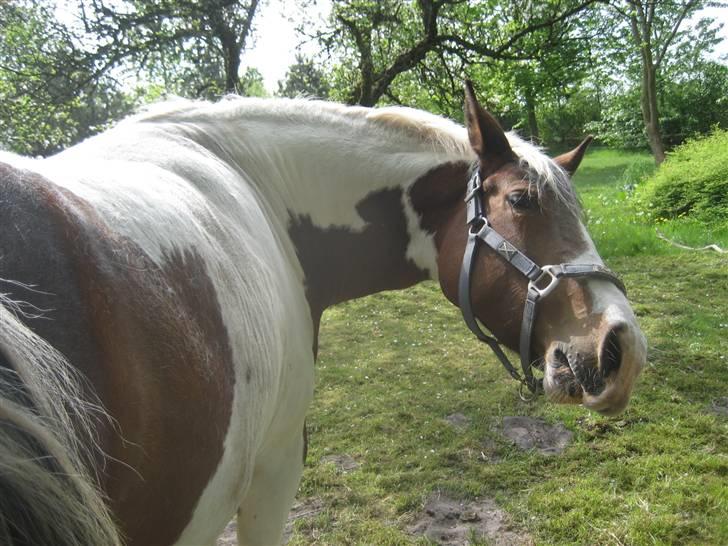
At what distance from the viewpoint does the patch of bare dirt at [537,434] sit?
12.0 ft

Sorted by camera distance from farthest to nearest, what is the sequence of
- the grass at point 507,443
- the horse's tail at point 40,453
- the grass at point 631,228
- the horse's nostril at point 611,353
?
the grass at point 631,228 → the grass at point 507,443 → the horse's nostril at point 611,353 → the horse's tail at point 40,453

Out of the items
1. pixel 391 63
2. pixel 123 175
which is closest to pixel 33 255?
pixel 123 175

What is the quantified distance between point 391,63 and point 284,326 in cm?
658

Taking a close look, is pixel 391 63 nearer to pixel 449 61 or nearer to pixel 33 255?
pixel 449 61

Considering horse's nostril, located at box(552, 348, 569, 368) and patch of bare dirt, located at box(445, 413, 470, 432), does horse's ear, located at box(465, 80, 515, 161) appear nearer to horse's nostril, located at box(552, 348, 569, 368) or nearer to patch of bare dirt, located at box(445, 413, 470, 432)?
horse's nostril, located at box(552, 348, 569, 368)

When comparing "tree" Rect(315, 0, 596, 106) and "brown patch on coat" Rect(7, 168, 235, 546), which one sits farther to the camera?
"tree" Rect(315, 0, 596, 106)

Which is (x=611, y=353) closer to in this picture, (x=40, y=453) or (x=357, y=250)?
(x=357, y=250)

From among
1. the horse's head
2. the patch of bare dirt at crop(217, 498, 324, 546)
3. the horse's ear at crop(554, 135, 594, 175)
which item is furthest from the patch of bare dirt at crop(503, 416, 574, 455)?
the horse's ear at crop(554, 135, 594, 175)

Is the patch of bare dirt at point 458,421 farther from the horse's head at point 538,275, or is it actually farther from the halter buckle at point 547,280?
the halter buckle at point 547,280

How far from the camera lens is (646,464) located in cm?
335

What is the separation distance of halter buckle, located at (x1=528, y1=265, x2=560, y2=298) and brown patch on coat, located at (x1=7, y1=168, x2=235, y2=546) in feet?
3.44

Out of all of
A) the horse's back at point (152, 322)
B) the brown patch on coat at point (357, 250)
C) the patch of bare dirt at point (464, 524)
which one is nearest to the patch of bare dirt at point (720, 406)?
the patch of bare dirt at point (464, 524)

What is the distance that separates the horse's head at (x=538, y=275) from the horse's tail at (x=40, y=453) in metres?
1.36

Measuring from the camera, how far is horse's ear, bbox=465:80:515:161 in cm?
185
